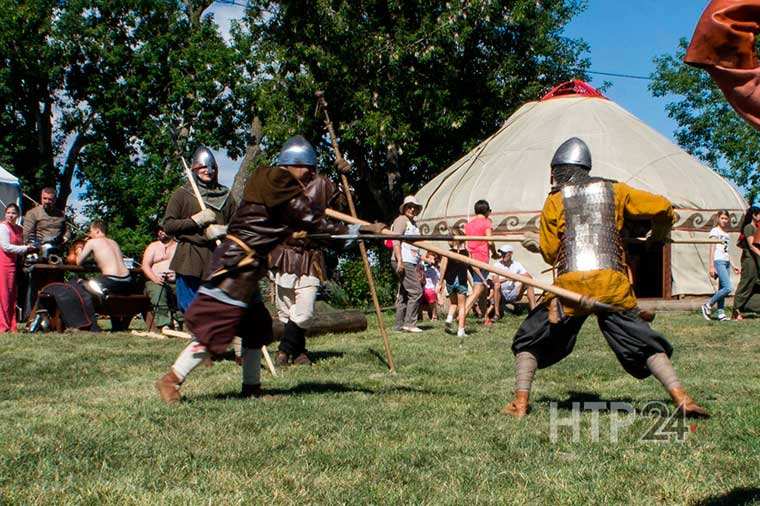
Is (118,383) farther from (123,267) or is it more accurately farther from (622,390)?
(123,267)

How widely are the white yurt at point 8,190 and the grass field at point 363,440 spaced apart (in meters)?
8.27

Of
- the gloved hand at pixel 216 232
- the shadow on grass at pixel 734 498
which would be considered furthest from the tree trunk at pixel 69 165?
the shadow on grass at pixel 734 498

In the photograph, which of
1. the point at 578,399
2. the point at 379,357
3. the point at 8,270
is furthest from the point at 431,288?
the point at 578,399

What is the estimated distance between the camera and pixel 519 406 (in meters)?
5.32

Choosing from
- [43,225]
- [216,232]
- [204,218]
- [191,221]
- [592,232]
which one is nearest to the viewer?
[592,232]

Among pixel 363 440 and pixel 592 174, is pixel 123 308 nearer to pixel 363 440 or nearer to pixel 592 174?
pixel 363 440

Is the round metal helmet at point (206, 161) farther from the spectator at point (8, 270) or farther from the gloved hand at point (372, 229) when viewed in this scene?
the spectator at point (8, 270)

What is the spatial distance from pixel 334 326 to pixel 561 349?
5865mm

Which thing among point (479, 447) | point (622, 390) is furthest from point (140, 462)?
point (622, 390)

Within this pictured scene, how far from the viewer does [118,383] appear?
692 centimetres

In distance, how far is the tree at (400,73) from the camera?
20.0 metres

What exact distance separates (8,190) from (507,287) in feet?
26.8

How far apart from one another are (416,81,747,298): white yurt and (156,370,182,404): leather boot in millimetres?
11269

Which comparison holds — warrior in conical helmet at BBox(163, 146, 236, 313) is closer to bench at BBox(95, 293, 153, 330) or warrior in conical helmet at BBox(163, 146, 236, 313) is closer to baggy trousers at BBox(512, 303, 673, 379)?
baggy trousers at BBox(512, 303, 673, 379)
